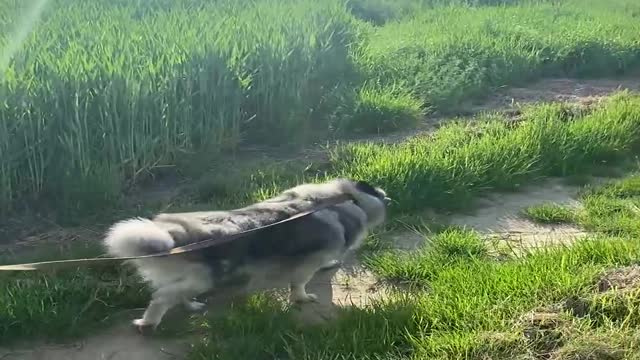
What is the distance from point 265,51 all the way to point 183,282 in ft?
13.1

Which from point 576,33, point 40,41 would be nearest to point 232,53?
point 40,41

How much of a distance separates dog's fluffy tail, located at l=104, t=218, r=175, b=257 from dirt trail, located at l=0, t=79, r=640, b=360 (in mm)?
480

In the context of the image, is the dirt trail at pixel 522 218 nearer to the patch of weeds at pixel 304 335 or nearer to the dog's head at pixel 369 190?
the dog's head at pixel 369 190

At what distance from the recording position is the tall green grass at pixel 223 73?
5.07m

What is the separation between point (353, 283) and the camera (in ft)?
14.0

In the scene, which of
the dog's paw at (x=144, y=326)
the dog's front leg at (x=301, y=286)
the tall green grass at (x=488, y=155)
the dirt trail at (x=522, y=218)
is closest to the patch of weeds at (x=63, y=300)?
the dog's paw at (x=144, y=326)

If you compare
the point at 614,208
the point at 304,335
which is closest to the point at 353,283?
the point at 304,335

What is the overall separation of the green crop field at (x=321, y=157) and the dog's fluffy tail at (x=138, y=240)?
1.64ft

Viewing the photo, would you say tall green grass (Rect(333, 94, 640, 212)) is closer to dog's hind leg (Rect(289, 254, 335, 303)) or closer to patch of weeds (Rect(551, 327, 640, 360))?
dog's hind leg (Rect(289, 254, 335, 303))

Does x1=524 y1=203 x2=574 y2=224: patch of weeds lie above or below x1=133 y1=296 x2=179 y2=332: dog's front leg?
below

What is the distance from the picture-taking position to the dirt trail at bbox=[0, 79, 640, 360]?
3.50 m

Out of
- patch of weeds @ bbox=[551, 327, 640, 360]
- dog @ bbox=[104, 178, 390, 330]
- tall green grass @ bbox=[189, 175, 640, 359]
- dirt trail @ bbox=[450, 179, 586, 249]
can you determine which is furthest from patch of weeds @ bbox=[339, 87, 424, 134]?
patch of weeds @ bbox=[551, 327, 640, 360]

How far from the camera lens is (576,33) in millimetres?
10375

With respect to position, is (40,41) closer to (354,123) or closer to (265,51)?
(265,51)
